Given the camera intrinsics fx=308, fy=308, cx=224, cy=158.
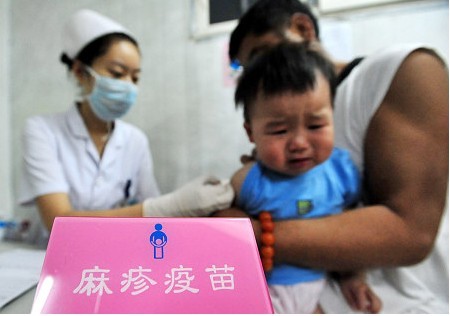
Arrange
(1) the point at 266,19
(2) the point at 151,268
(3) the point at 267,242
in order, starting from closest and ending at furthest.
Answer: (2) the point at 151,268 → (3) the point at 267,242 → (1) the point at 266,19

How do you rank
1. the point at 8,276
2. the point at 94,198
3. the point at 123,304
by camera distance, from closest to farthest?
the point at 123,304
the point at 8,276
the point at 94,198

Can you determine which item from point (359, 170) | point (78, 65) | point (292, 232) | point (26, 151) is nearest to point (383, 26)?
point (359, 170)

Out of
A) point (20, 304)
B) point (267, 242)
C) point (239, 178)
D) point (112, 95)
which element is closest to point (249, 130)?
point (239, 178)

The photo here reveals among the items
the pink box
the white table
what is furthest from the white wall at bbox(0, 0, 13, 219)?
the pink box

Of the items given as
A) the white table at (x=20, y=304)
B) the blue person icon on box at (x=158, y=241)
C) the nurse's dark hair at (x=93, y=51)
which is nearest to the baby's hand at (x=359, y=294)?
the blue person icon on box at (x=158, y=241)

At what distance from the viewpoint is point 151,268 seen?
0.30 metres

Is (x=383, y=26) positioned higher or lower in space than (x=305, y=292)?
higher

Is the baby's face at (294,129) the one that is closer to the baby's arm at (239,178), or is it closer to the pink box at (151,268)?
the baby's arm at (239,178)

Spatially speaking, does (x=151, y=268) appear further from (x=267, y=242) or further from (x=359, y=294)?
(x=359, y=294)

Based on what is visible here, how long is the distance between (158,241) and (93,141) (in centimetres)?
45

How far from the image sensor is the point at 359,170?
0.57 meters

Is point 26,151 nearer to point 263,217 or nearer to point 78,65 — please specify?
A: point 78,65

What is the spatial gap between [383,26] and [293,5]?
0.20m

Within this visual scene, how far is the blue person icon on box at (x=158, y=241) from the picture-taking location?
32cm
